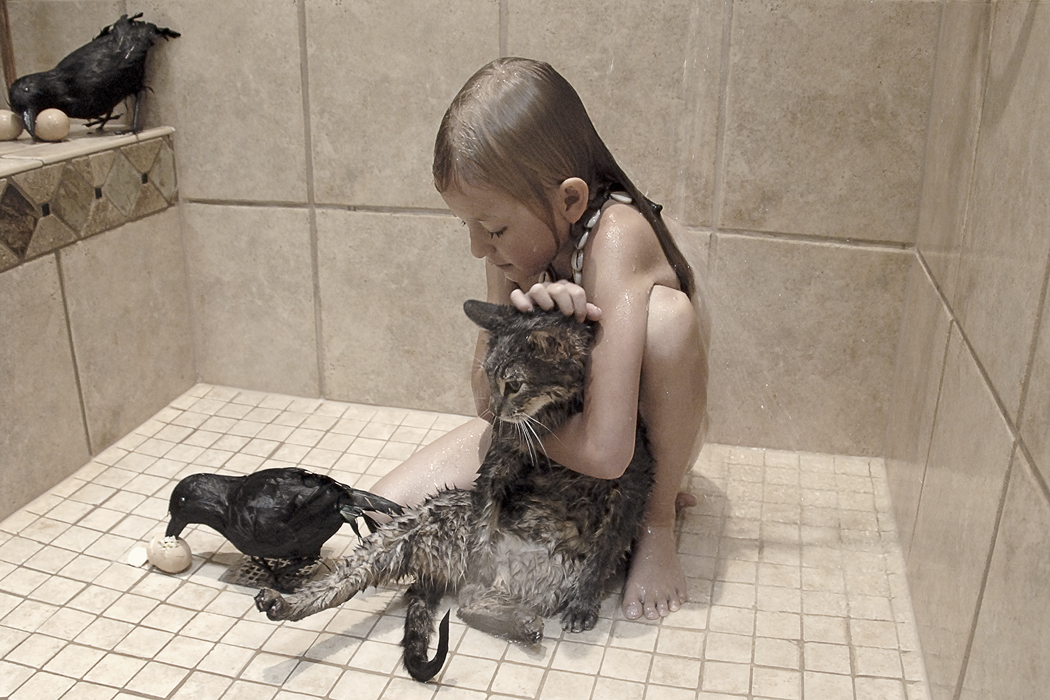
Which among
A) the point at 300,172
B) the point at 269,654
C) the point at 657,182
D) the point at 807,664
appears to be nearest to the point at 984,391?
the point at 807,664

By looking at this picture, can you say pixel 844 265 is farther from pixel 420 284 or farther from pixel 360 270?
pixel 360 270

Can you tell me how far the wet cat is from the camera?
1.66 metres

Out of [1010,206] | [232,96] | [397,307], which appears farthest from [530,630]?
[232,96]

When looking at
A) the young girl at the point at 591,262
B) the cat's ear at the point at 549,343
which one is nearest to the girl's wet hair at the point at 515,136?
the young girl at the point at 591,262

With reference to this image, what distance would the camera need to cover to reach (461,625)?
5.74 ft

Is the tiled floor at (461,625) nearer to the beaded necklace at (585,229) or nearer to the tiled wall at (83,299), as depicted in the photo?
the tiled wall at (83,299)

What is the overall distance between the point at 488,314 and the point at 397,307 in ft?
3.14

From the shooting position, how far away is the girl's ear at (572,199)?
1.66 metres

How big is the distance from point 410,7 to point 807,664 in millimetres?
1745

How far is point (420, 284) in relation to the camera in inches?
100.0

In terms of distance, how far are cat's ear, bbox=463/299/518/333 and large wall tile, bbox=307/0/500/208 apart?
845 mm

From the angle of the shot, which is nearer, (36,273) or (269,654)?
(269,654)

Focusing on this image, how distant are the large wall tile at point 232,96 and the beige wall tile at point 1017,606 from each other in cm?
192

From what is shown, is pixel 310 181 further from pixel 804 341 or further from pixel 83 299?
pixel 804 341
